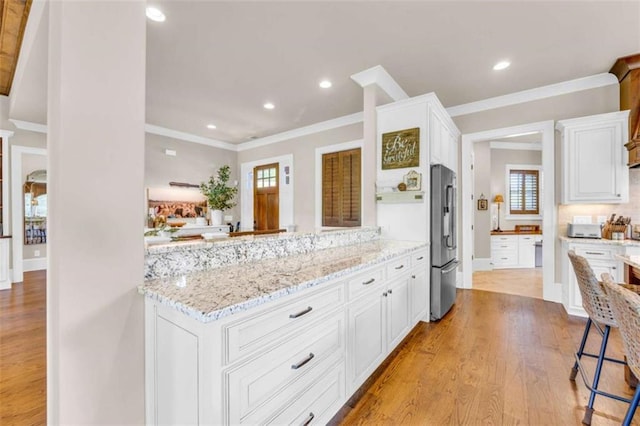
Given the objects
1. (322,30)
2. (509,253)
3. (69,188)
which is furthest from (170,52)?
(509,253)

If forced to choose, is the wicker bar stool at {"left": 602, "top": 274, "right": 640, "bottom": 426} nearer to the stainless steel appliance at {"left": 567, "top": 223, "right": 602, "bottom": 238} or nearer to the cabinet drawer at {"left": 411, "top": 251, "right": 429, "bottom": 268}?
the cabinet drawer at {"left": 411, "top": 251, "right": 429, "bottom": 268}

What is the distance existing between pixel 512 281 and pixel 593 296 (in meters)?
3.45

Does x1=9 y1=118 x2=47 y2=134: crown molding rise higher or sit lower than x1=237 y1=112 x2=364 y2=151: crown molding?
lower

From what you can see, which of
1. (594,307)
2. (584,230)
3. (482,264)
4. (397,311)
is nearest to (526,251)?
(482,264)

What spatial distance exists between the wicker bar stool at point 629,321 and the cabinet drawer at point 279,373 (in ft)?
4.08

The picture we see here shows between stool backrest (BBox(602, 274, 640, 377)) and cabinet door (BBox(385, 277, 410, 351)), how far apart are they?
1197mm

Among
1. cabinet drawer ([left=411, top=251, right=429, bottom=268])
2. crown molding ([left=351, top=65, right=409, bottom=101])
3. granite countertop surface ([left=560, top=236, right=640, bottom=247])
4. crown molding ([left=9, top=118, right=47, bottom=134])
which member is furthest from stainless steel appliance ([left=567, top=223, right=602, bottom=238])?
crown molding ([left=9, top=118, right=47, bottom=134])

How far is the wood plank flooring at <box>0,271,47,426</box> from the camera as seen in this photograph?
166cm

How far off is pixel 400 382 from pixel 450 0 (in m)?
2.90

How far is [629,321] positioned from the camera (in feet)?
3.88

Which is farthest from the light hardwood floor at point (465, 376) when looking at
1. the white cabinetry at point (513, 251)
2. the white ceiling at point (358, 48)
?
the white cabinetry at point (513, 251)

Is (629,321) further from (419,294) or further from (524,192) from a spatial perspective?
(524,192)

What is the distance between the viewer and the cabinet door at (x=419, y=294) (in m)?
2.62

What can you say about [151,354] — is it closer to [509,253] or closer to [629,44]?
[629,44]
